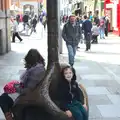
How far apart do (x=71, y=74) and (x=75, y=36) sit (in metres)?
7.69

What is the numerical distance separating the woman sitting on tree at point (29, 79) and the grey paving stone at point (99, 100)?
306 centimetres

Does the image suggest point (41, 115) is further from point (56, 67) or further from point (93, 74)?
point (93, 74)

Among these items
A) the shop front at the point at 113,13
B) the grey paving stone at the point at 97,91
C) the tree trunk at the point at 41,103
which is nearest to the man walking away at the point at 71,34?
the grey paving stone at the point at 97,91

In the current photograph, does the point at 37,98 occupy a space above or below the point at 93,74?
above

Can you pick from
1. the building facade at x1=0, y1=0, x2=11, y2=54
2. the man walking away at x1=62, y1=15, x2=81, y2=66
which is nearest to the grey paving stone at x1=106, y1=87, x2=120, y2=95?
the man walking away at x1=62, y1=15, x2=81, y2=66

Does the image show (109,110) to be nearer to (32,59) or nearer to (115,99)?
(115,99)

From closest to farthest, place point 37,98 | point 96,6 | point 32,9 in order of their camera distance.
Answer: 1. point 37,98
2. point 96,6
3. point 32,9

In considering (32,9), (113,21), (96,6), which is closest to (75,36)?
(113,21)

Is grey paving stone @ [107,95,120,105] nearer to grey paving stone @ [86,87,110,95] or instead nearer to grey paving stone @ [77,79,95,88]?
grey paving stone @ [86,87,110,95]

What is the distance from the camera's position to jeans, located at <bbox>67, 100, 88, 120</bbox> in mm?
4184

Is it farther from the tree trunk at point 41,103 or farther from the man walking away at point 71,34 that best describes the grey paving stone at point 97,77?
the tree trunk at point 41,103

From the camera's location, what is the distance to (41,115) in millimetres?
4023

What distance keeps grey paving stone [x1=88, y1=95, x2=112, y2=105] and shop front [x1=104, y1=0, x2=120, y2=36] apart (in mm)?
20018

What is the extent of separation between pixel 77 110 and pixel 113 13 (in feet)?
91.9
